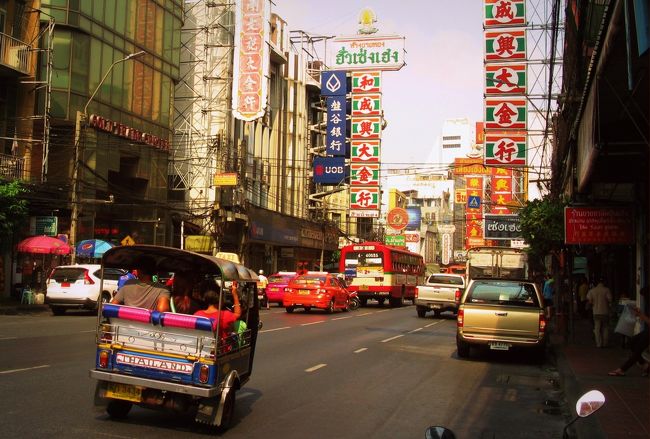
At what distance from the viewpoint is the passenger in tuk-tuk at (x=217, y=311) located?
7.18 m

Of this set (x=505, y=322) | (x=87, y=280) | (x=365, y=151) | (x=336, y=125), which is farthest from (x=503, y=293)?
(x=336, y=125)

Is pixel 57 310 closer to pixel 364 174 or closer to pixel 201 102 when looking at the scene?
pixel 201 102

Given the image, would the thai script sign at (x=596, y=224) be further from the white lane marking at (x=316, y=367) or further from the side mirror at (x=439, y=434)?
the side mirror at (x=439, y=434)

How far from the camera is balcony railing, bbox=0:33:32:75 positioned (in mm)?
26891

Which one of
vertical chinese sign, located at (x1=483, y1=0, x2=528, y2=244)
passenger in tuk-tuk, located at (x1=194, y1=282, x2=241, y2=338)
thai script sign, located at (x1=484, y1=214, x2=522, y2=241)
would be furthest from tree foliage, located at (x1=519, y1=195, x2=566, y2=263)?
thai script sign, located at (x1=484, y1=214, x2=522, y2=241)

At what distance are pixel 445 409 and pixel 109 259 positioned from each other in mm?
4842

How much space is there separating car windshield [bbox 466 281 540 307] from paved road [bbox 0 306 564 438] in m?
1.36

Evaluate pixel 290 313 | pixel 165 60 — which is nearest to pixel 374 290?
pixel 290 313

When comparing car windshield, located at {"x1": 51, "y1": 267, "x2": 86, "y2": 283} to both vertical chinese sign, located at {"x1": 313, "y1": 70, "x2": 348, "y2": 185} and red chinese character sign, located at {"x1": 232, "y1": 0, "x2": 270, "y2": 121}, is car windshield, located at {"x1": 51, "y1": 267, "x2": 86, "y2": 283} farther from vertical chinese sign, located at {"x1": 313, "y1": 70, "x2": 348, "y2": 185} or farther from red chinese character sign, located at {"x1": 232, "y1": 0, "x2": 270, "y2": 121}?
vertical chinese sign, located at {"x1": 313, "y1": 70, "x2": 348, "y2": 185}

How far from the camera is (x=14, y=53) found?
2741cm

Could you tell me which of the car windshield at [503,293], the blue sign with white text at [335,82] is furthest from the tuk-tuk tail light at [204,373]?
the blue sign with white text at [335,82]

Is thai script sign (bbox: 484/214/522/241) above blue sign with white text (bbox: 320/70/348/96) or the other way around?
→ the other way around

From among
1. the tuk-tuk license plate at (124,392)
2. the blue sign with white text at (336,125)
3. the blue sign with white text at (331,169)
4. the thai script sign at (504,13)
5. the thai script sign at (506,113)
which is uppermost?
the blue sign with white text at (336,125)

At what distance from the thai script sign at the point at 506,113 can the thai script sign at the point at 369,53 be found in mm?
24579
